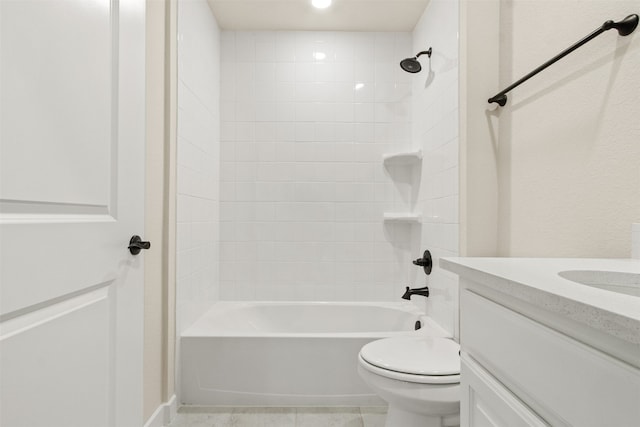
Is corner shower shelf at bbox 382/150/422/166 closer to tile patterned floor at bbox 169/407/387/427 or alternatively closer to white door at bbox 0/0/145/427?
tile patterned floor at bbox 169/407/387/427

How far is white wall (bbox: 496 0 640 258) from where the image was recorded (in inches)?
40.6

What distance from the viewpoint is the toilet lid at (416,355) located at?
1.30 metres

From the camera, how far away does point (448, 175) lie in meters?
1.89

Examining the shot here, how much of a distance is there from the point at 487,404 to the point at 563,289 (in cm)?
34

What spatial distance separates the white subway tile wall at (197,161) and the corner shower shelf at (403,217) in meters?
1.23

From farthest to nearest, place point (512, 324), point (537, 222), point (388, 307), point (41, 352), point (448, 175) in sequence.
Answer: point (388, 307), point (448, 175), point (537, 222), point (41, 352), point (512, 324)

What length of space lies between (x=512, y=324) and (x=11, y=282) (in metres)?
0.92

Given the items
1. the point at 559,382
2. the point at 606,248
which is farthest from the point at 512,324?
the point at 606,248

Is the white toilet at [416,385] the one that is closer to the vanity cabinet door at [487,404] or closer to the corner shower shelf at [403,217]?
the vanity cabinet door at [487,404]

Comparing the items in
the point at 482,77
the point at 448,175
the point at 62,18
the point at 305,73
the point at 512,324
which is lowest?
the point at 512,324

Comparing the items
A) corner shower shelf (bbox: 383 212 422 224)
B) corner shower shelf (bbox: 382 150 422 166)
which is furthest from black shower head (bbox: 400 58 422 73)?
corner shower shelf (bbox: 383 212 422 224)

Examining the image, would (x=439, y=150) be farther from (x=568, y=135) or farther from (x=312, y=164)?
(x=312, y=164)

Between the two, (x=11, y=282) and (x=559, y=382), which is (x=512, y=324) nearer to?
(x=559, y=382)

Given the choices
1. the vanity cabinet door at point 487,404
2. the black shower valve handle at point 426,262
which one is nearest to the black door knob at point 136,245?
the vanity cabinet door at point 487,404
